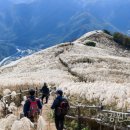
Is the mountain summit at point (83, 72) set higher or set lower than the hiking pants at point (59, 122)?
higher

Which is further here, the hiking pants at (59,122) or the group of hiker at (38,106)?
the hiking pants at (59,122)

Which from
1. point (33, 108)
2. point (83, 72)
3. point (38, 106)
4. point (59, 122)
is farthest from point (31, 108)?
point (83, 72)

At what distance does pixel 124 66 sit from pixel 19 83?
142 ft

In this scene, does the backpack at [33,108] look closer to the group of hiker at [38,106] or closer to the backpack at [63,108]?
the group of hiker at [38,106]

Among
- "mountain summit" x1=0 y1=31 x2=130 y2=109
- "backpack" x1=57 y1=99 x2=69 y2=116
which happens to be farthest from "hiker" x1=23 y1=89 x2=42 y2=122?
"mountain summit" x1=0 y1=31 x2=130 y2=109

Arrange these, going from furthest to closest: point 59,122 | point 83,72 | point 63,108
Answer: point 83,72
point 59,122
point 63,108

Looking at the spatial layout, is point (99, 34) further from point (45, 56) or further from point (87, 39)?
point (45, 56)

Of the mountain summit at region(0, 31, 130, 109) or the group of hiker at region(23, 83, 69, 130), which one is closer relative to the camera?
the group of hiker at region(23, 83, 69, 130)

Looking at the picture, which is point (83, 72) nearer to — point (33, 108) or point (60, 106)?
point (60, 106)

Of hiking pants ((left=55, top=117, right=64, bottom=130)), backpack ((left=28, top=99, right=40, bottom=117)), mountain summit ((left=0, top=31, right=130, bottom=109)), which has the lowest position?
hiking pants ((left=55, top=117, right=64, bottom=130))

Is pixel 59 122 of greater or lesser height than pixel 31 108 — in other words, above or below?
below

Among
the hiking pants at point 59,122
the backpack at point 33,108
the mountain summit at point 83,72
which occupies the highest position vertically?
the mountain summit at point 83,72

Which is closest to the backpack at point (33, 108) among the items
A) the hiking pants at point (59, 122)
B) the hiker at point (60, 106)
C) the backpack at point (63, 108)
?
the hiker at point (60, 106)

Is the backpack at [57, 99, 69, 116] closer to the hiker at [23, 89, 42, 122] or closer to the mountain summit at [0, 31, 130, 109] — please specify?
the hiker at [23, 89, 42, 122]
